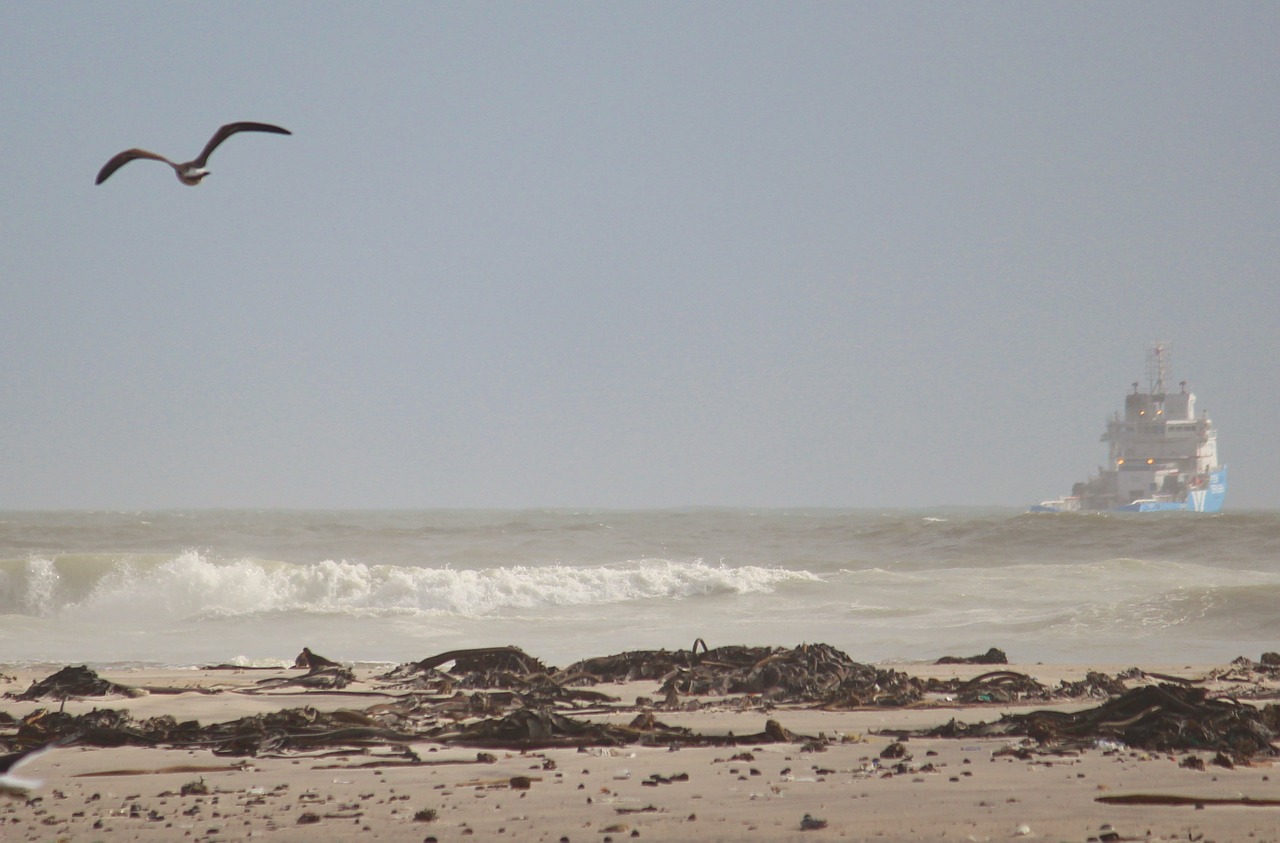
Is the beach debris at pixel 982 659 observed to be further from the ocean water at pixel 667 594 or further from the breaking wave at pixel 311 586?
the breaking wave at pixel 311 586

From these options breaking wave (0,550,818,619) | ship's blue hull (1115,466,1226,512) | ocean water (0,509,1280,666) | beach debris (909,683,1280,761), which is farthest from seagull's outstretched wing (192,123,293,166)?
ship's blue hull (1115,466,1226,512)

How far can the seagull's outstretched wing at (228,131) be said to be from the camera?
5883 mm

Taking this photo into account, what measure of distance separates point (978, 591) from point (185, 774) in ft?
52.9

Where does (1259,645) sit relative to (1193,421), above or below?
below

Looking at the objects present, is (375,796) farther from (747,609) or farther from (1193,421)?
(1193,421)

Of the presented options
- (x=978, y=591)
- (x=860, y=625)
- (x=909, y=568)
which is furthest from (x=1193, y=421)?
(x=860, y=625)

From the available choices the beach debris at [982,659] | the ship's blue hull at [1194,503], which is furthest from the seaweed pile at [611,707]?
the ship's blue hull at [1194,503]

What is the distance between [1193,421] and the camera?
68.4 meters

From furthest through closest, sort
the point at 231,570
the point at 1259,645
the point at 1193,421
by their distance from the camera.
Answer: the point at 1193,421 < the point at 231,570 < the point at 1259,645

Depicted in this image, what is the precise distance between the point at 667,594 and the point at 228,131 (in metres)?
15.0

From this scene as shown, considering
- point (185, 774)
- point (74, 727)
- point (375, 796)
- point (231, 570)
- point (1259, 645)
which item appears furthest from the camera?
point (231, 570)

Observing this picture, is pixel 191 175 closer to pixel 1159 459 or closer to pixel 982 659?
pixel 982 659

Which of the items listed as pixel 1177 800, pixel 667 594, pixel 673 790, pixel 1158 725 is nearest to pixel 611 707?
pixel 673 790

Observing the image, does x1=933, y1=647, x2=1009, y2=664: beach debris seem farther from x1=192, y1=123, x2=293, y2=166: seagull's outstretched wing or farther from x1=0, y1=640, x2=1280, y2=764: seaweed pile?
x1=192, y1=123, x2=293, y2=166: seagull's outstretched wing
